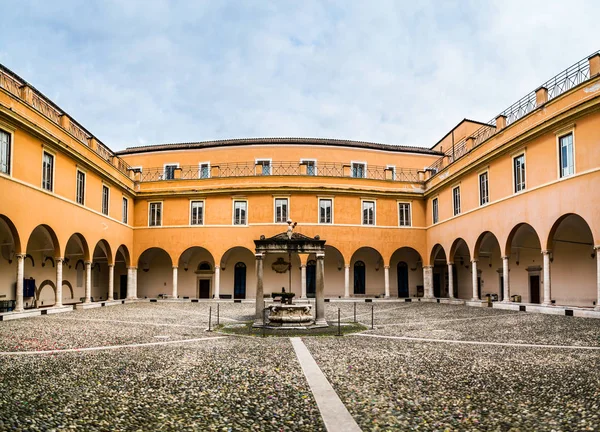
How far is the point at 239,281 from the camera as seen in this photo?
31.5 metres

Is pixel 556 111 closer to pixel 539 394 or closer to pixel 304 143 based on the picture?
pixel 539 394

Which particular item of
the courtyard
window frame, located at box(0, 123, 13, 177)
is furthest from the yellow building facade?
the courtyard

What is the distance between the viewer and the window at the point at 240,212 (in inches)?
1171

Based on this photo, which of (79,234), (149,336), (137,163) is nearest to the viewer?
(149,336)

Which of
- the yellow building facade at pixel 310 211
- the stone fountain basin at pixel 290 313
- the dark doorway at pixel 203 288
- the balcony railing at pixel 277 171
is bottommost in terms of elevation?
the dark doorway at pixel 203 288

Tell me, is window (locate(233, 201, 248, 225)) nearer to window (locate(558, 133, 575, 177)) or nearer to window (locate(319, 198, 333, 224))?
window (locate(319, 198, 333, 224))

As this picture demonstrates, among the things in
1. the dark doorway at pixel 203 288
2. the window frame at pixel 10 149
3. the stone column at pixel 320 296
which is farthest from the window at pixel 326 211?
the window frame at pixel 10 149

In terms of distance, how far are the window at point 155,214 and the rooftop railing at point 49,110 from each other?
2734 mm

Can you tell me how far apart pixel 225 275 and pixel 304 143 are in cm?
1095

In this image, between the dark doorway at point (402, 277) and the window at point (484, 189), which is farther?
the dark doorway at point (402, 277)

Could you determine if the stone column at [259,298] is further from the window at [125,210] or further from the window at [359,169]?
the window at [359,169]

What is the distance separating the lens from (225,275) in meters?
31.5

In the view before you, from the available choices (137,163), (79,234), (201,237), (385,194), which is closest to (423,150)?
(385,194)

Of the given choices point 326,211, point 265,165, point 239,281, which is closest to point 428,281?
point 326,211
